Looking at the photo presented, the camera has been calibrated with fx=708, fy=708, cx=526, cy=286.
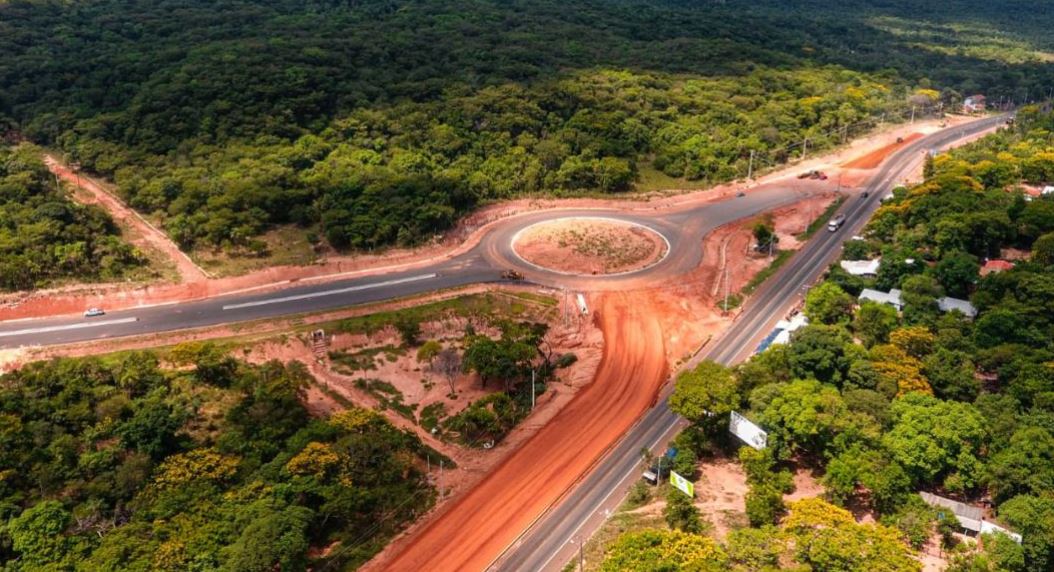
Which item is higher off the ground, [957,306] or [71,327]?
[957,306]

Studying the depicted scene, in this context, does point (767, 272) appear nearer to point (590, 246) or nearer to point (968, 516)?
point (590, 246)

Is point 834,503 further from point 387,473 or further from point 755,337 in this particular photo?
point 387,473

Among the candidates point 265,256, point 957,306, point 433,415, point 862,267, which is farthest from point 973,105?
point 265,256

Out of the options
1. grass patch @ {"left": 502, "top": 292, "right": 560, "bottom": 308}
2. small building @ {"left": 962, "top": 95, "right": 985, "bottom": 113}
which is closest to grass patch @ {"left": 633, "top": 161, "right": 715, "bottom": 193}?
grass patch @ {"left": 502, "top": 292, "right": 560, "bottom": 308}

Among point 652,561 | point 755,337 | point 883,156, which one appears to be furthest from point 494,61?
point 652,561

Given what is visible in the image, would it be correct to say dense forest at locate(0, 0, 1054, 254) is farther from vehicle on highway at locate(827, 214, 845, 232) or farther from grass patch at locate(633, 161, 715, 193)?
vehicle on highway at locate(827, 214, 845, 232)

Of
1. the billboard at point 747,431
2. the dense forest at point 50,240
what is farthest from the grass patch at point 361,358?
the billboard at point 747,431

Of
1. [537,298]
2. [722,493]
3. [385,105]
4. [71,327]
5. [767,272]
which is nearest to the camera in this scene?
[722,493]

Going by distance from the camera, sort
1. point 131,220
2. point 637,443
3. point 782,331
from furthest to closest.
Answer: point 131,220 < point 782,331 < point 637,443
